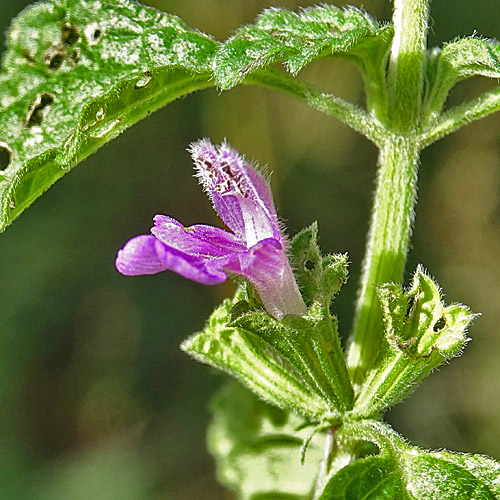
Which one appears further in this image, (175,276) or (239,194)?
(175,276)

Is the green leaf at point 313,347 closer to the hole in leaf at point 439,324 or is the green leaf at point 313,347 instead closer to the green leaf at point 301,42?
the hole in leaf at point 439,324

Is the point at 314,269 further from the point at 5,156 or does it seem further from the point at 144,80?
the point at 5,156

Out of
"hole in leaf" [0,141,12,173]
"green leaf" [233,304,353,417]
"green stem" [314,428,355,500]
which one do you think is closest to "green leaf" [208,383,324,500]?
"green stem" [314,428,355,500]

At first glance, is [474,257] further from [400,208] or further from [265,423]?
[400,208]

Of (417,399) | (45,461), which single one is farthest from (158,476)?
(417,399)

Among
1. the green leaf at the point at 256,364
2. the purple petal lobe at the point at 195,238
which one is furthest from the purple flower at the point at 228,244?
the green leaf at the point at 256,364

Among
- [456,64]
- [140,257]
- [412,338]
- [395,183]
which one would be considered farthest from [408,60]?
[140,257]

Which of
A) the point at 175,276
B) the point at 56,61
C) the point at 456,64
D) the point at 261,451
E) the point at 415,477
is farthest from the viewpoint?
the point at 175,276

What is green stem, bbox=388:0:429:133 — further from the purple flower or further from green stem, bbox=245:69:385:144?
the purple flower
